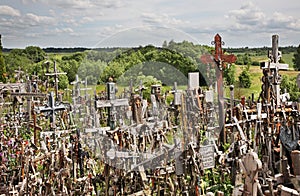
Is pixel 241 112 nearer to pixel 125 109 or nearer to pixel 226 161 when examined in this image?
pixel 226 161

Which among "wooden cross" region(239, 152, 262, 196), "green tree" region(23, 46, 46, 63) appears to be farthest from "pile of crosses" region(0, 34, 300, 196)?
"green tree" region(23, 46, 46, 63)

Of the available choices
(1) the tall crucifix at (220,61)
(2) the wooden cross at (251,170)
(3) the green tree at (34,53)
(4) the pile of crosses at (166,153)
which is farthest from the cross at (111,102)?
(3) the green tree at (34,53)

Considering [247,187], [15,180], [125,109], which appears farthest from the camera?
[125,109]

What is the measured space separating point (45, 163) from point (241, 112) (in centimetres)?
378

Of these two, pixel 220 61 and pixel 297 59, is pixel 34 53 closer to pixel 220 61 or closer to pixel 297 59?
pixel 297 59

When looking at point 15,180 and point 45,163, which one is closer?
point 45,163

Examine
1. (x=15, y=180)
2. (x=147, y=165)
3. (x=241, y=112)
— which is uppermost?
(x=241, y=112)

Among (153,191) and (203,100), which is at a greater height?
(203,100)

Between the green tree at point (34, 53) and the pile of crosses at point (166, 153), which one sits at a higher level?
the green tree at point (34, 53)

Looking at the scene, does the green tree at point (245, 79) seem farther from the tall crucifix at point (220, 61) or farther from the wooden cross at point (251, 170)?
the wooden cross at point (251, 170)

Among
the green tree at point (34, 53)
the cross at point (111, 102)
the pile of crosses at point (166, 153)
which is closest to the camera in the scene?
the pile of crosses at point (166, 153)

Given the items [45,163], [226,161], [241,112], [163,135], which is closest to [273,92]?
[241,112]

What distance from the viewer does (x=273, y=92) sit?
25.0 feet

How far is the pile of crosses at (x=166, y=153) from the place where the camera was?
5.13m
